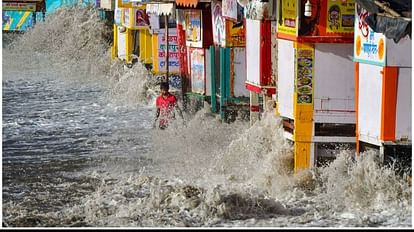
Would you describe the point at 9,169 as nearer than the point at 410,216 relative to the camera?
No

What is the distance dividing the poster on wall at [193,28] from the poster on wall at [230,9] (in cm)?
198

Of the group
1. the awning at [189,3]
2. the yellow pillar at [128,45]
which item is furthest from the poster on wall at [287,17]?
the yellow pillar at [128,45]

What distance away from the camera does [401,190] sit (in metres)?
10.7

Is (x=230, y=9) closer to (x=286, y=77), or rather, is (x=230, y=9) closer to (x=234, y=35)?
(x=234, y=35)

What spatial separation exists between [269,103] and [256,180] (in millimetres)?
1825

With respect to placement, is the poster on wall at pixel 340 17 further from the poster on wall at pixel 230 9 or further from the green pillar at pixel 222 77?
the green pillar at pixel 222 77

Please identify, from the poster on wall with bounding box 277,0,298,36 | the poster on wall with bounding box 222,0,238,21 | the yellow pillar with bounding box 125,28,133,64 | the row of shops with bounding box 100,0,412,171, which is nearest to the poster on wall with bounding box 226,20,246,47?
the poster on wall with bounding box 222,0,238,21

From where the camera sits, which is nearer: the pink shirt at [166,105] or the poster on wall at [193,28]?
the pink shirt at [166,105]

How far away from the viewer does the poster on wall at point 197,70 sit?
18.6 metres

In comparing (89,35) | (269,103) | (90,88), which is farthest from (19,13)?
(269,103)

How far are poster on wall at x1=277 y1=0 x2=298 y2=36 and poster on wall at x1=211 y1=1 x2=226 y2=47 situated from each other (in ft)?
15.1

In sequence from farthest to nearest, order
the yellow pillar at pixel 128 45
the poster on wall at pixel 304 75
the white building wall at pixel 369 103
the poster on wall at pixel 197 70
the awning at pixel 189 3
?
the yellow pillar at pixel 128 45
the poster on wall at pixel 197 70
the awning at pixel 189 3
the poster on wall at pixel 304 75
the white building wall at pixel 369 103

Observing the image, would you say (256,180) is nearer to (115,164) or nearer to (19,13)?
(115,164)

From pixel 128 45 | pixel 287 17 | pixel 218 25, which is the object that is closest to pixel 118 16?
pixel 128 45
